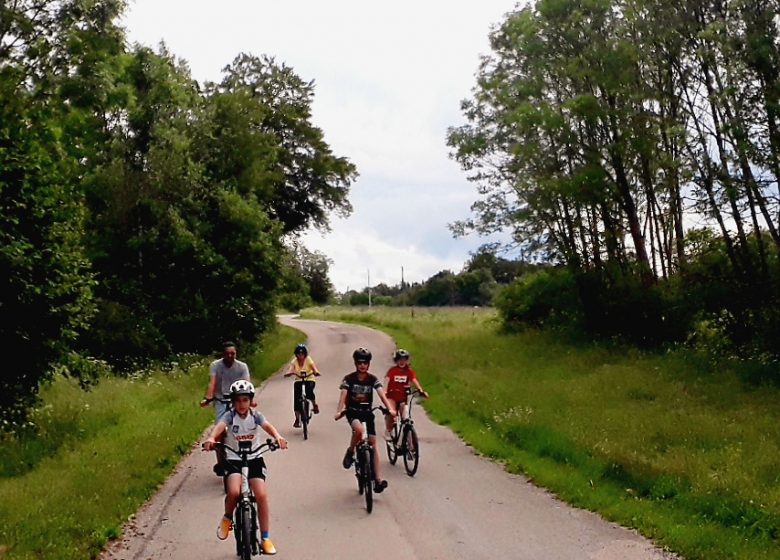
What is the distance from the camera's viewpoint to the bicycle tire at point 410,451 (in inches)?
487

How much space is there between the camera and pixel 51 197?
15.6 m

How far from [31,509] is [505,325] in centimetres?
2818

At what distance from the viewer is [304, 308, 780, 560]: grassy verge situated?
30.2ft

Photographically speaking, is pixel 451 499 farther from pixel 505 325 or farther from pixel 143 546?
pixel 505 325

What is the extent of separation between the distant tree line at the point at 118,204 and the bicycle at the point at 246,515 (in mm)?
8114

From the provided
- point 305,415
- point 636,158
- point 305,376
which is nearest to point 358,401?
point 305,415

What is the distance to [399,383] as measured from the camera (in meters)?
13.3

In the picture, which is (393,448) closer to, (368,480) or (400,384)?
(400,384)

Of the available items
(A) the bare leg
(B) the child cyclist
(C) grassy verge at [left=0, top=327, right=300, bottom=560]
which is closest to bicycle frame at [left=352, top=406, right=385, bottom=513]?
(B) the child cyclist

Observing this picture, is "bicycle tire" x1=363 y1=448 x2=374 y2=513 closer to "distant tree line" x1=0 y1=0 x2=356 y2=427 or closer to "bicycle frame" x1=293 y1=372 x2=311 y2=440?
"bicycle frame" x1=293 y1=372 x2=311 y2=440

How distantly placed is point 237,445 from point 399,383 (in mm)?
5546

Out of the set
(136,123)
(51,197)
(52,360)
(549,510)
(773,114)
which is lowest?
(549,510)

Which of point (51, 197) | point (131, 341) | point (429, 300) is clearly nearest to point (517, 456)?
point (51, 197)

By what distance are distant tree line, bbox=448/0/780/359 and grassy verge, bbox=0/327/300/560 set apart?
553 inches
